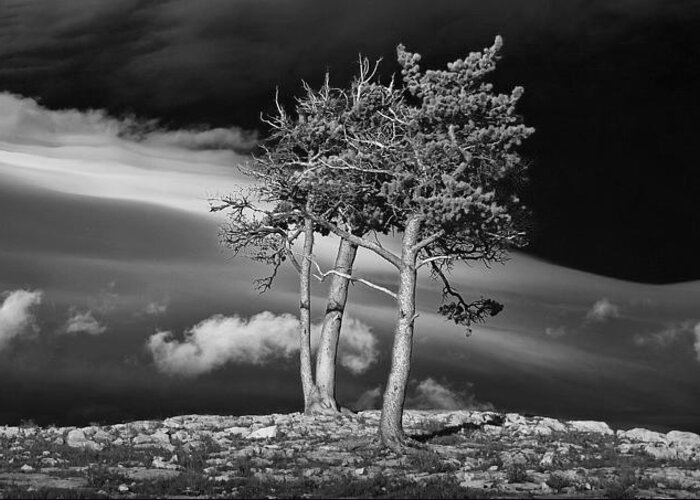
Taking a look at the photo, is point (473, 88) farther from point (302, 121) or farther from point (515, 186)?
point (302, 121)

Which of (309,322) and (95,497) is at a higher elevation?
(309,322)

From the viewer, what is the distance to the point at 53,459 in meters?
25.0

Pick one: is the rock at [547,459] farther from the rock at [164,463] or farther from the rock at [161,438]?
the rock at [161,438]

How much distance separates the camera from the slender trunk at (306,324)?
1516 inches

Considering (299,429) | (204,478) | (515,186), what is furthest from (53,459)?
(515,186)

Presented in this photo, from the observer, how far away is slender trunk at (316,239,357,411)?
3825 centimetres

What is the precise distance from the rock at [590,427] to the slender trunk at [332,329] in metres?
10.6

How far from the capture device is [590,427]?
38.0 meters

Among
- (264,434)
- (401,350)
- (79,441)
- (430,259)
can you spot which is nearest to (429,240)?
(430,259)

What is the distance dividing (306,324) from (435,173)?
12.9 meters

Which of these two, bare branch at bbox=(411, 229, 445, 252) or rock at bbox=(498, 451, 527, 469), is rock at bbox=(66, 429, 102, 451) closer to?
bare branch at bbox=(411, 229, 445, 252)

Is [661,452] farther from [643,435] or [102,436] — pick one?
[102,436]

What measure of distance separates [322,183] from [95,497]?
50.6ft

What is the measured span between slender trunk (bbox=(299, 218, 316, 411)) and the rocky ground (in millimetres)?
1329
